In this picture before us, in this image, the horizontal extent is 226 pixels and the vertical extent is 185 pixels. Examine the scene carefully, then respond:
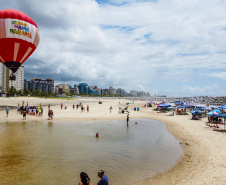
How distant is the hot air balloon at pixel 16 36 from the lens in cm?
2203

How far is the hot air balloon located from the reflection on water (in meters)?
12.2

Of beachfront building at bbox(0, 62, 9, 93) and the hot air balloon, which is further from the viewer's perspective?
beachfront building at bbox(0, 62, 9, 93)

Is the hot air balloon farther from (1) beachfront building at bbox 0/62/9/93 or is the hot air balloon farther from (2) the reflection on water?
(1) beachfront building at bbox 0/62/9/93

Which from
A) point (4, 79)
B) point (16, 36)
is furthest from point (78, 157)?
point (4, 79)

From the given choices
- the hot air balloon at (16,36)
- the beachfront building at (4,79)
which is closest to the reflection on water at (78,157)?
the hot air balloon at (16,36)

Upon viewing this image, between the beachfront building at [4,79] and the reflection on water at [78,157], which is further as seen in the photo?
the beachfront building at [4,79]

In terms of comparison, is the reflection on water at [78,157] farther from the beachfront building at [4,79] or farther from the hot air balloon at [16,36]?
the beachfront building at [4,79]

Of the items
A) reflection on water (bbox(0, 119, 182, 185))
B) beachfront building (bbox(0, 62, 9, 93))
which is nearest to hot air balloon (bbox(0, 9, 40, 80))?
reflection on water (bbox(0, 119, 182, 185))

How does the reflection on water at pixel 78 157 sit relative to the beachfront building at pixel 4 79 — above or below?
below

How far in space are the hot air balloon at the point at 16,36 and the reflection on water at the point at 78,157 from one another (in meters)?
12.2

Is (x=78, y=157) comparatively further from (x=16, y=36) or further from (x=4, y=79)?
(x=4, y=79)

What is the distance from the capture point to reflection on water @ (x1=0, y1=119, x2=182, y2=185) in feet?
29.6

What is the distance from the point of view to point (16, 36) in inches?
893

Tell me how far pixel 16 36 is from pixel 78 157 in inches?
752
